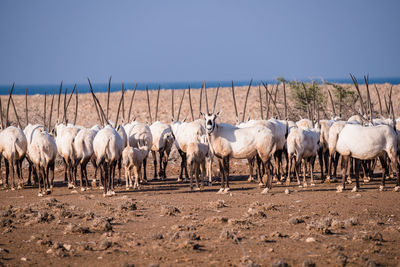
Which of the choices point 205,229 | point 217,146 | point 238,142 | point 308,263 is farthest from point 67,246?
point 238,142

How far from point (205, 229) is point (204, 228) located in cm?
9

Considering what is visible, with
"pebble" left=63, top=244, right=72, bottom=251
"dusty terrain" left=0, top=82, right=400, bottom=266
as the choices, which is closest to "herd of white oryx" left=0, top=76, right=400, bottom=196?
"dusty terrain" left=0, top=82, right=400, bottom=266

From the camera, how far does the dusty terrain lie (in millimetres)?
8867

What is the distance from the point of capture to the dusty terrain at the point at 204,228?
8.87 metres

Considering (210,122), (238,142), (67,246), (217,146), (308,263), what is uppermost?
(210,122)

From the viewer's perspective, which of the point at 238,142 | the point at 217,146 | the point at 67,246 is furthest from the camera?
the point at 217,146

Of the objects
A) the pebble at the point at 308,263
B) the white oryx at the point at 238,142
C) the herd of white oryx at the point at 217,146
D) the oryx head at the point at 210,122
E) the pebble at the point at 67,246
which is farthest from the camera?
the white oryx at the point at 238,142

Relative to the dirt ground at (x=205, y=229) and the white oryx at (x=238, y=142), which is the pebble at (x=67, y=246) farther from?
the white oryx at (x=238, y=142)

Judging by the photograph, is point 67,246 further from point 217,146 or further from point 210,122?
point 217,146

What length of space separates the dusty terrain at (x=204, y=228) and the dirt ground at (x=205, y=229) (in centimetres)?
2

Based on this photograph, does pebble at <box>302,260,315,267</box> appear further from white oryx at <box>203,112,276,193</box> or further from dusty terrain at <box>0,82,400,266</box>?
white oryx at <box>203,112,276,193</box>

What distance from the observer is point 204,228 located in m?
10.9

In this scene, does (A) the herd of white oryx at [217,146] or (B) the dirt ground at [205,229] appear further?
(A) the herd of white oryx at [217,146]

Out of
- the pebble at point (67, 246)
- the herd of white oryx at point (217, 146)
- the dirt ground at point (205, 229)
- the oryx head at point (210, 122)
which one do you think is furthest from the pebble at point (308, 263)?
the oryx head at point (210, 122)
